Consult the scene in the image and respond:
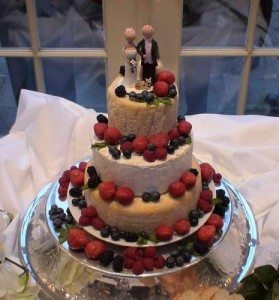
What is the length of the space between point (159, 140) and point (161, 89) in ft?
0.36

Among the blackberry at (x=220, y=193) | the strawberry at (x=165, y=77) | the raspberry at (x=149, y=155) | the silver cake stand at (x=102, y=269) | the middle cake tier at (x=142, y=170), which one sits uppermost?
the strawberry at (x=165, y=77)

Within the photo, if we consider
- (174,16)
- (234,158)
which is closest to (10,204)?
(234,158)

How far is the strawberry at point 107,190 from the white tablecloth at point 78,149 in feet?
1.29

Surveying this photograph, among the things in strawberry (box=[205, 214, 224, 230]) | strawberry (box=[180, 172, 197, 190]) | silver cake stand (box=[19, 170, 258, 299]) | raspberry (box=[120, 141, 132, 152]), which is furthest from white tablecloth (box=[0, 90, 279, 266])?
raspberry (box=[120, 141, 132, 152])

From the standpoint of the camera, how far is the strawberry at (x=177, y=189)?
1108mm

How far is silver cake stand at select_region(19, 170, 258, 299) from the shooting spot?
1.10 metres

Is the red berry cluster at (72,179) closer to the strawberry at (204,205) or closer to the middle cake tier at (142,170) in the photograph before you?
the middle cake tier at (142,170)

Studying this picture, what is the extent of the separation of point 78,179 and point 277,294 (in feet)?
1.97

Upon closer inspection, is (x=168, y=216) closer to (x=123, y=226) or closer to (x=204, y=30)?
(x=123, y=226)

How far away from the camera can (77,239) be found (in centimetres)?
112

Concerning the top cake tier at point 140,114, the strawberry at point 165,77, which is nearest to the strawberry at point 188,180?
the top cake tier at point 140,114

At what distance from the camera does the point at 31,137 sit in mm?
1618

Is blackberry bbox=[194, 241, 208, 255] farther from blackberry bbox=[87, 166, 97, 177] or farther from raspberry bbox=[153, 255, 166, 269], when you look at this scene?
blackberry bbox=[87, 166, 97, 177]

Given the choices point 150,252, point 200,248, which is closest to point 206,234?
point 200,248
